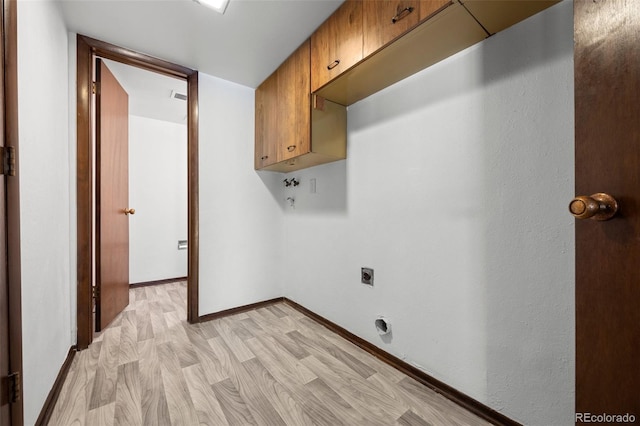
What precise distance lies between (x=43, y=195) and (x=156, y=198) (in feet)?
7.48

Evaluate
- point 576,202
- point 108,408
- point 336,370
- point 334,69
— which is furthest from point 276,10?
point 108,408

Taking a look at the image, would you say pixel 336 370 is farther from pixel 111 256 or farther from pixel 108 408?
pixel 111 256

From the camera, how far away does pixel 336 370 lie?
1484 mm

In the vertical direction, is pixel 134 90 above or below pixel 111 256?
above

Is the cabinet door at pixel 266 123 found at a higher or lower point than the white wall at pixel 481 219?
higher

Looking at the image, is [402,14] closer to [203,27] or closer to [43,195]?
[203,27]

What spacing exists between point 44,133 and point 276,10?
1379 millimetres

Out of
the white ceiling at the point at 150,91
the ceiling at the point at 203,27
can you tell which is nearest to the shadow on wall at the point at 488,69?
the ceiling at the point at 203,27

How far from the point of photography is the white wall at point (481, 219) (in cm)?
96

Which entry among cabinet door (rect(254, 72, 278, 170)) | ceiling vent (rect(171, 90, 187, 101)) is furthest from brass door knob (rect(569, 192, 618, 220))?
ceiling vent (rect(171, 90, 187, 101))

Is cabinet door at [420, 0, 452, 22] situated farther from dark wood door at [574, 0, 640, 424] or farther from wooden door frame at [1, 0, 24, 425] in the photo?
A: wooden door frame at [1, 0, 24, 425]

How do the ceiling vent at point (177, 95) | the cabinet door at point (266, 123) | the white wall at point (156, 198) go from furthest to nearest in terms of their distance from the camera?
the white wall at point (156, 198) < the ceiling vent at point (177, 95) < the cabinet door at point (266, 123)

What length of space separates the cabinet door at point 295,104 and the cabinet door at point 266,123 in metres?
0.09

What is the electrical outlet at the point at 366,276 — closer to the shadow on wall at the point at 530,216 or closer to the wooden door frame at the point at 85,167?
the shadow on wall at the point at 530,216
